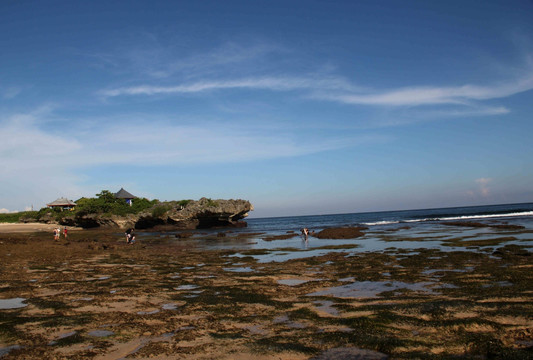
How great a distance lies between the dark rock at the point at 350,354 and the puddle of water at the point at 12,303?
25.6ft

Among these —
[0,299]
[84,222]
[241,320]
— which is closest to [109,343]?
[241,320]

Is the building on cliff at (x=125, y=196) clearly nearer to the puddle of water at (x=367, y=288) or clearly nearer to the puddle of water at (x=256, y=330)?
the puddle of water at (x=367, y=288)

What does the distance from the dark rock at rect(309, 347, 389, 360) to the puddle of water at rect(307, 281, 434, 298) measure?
13.9 ft

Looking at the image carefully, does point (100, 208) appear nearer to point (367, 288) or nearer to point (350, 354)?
point (367, 288)

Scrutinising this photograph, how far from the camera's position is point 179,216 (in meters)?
70.8

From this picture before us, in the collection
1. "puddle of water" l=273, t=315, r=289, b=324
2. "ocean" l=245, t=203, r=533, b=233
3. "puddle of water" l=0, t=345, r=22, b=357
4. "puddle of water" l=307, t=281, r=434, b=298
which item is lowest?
"ocean" l=245, t=203, r=533, b=233

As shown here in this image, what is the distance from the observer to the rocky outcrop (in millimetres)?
70062

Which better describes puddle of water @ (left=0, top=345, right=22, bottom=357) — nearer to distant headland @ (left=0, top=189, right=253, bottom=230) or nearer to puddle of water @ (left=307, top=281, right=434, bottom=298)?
puddle of water @ (left=307, top=281, right=434, bottom=298)

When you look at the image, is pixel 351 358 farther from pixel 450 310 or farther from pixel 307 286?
pixel 307 286

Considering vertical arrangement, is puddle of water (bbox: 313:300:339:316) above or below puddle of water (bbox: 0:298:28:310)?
below

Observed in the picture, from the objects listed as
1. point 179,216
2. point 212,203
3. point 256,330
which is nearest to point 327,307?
point 256,330

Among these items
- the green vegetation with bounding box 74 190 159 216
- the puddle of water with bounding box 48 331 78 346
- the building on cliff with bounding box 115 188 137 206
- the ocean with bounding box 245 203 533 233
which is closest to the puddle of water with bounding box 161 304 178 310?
the puddle of water with bounding box 48 331 78 346

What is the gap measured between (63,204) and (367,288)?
100 meters

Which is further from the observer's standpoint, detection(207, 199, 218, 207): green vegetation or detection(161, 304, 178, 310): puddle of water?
detection(207, 199, 218, 207): green vegetation
